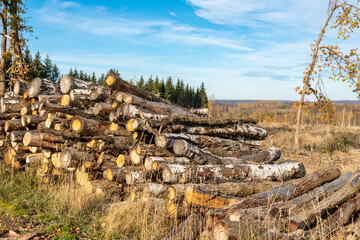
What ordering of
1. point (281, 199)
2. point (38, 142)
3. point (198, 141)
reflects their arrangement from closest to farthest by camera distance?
point (281, 199) → point (198, 141) → point (38, 142)

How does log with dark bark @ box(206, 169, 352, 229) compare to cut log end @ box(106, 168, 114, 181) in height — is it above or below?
above

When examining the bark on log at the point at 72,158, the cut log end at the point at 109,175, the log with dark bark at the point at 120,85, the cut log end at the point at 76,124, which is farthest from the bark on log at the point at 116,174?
the log with dark bark at the point at 120,85

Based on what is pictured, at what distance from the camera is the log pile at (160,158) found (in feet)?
13.4

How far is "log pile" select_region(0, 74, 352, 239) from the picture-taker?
13.4ft

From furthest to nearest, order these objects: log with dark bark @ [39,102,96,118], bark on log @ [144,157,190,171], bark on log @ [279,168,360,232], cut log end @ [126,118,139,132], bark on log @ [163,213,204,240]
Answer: log with dark bark @ [39,102,96,118]
cut log end @ [126,118,139,132]
bark on log @ [144,157,190,171]
bark on log @ [163,213,204,240]
bark on log @ [279,168,360,232]

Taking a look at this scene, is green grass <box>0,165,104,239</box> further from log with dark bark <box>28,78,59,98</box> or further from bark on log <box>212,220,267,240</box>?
log with dark bark <box>28,78,59,98</box>

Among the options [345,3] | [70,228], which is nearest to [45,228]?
[70,228]

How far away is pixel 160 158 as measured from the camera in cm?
550

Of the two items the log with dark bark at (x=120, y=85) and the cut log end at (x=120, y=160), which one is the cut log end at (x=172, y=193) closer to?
the cut log end at (x=120, y=160)


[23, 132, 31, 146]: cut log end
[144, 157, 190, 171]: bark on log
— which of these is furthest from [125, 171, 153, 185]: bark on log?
[23, 132, 31, 146]: cut log end

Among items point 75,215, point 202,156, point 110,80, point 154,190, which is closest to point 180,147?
point 202,156

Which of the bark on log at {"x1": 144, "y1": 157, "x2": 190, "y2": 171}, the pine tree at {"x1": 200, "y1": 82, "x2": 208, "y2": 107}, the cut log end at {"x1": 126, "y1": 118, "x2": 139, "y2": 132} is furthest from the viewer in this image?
the pine tree at {"x1": 200, "y1": 82, "x2": 208, "y2": 107}

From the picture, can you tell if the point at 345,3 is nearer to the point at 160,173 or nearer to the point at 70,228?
the point at 160,173

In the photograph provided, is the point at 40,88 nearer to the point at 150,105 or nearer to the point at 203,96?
the point at 150,105
